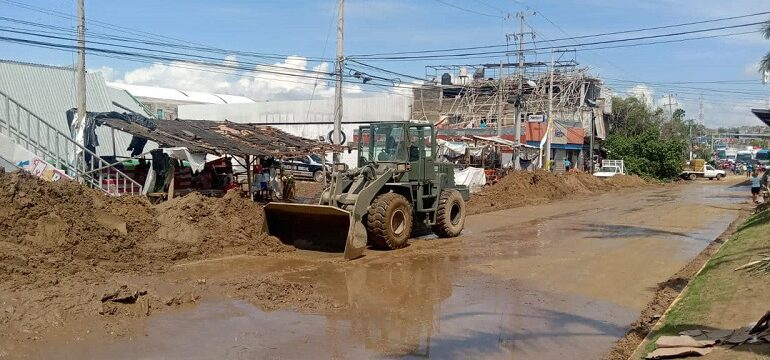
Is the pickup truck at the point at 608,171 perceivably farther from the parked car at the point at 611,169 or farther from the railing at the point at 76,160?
the railing at the point at 76,160

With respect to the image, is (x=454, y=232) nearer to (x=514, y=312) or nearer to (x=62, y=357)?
(x=514, y=312)

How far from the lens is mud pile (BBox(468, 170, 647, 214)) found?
27.1 metres

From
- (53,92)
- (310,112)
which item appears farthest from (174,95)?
(53,92)

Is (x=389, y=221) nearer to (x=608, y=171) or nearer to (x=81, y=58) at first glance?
(x=81, y=58)

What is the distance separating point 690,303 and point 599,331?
136 cm

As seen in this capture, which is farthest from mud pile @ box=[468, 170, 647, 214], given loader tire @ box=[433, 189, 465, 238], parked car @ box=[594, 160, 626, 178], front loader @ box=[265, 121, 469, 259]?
front loader @ box=[265, 121, 469, 259]

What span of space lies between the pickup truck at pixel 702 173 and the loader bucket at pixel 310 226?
169 feet

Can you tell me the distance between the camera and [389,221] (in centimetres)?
1330

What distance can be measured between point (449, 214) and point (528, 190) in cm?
1611

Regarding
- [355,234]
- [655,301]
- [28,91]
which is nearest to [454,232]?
[355,234]

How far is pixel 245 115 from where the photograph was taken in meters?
57.7

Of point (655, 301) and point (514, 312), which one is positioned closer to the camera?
point (514, 312)

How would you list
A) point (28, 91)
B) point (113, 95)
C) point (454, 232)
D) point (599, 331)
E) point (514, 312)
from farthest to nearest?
point (113, 95) < point (28, 91) < point (454, 232) < point (514, 312) < point (599, 331)

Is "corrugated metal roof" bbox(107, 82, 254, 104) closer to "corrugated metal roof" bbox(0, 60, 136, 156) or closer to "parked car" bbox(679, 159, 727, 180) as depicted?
"corrugated metal roof" bbox(0, 60, 136, 156)
